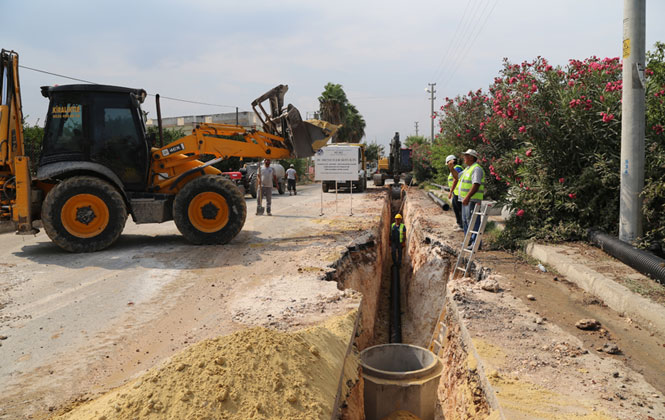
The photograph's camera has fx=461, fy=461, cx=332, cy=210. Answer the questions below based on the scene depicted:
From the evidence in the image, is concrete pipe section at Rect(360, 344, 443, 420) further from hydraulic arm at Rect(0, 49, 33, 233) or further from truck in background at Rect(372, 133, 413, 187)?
truck in background at Rect(372, 133, 413, 187)

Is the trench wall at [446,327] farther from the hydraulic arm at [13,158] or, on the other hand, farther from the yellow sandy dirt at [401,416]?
the hydraulic arm at [13,158]

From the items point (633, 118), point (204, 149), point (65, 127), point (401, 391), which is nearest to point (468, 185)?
point (633, 118)

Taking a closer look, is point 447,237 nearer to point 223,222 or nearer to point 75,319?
point 223,222

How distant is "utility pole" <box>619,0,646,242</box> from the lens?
624 centimetres

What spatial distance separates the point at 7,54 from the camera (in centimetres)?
806

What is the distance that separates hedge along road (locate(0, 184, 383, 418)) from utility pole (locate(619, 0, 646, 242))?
4231 mm

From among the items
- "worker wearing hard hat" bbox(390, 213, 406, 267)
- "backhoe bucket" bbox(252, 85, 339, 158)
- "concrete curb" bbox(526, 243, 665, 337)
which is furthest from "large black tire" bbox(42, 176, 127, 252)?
"concrete curb" bbox(526, 243, 665, 337)

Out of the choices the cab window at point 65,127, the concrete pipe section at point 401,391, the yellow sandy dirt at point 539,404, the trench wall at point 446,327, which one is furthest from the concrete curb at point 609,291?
the cab window at point 65,127

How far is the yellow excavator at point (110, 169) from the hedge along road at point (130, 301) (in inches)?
21.2

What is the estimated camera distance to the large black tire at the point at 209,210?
29.3ft

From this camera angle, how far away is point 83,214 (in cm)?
824

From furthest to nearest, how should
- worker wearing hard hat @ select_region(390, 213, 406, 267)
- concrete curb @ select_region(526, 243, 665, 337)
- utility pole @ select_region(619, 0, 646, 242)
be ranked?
worker wearing hard hat @ select_region(390, 213, 406, 267) → utility pole @ select_region(619, 0, 646, 242) → concrete curb @ select_region(526, 243, 665, 337)

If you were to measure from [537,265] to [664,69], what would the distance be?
12.3 ft

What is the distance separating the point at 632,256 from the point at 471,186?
9.03 ft
